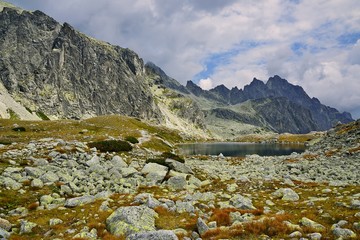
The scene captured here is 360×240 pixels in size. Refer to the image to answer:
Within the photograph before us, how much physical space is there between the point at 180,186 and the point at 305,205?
1216cm

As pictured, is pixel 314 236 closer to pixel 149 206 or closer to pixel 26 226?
pixel 149 206

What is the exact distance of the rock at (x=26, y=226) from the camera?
46.9ft

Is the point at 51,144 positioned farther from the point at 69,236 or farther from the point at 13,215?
the point at 69,236

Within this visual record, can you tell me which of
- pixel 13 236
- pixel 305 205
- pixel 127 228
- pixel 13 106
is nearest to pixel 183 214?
pixel 127 228

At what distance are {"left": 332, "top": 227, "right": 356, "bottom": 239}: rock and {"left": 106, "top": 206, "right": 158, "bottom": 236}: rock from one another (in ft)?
26.4

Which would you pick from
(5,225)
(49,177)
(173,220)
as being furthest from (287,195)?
(49,177)

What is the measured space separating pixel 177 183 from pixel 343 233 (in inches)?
685

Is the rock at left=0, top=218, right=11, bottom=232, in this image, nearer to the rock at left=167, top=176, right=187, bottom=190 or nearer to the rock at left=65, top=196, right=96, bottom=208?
the rock at left=65, top=196, right=96, bottom=208

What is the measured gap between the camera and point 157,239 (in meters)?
11.2

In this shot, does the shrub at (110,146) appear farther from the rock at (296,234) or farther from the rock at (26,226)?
the rock at (296,234)

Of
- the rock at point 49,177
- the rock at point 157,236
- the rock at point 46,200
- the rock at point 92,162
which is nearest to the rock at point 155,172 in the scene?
the rock at point 92,162

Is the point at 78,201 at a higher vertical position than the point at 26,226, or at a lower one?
higher

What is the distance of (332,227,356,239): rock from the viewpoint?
10659 mm

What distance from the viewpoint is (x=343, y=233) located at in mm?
10969
